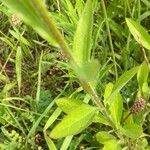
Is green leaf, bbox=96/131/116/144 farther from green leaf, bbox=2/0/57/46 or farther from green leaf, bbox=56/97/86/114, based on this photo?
green leaf, bbox=2/0/57/46

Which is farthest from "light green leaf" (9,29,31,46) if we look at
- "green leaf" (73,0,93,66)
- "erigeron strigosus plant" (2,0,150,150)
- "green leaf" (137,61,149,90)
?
"green leaf" (73,0,93,66)

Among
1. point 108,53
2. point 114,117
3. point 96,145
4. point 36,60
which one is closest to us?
point 114,117

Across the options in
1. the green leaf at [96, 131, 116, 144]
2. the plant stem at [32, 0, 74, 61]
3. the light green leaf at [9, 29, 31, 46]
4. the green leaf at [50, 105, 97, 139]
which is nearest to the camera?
the plant stem at [32, 0, 74, 61]

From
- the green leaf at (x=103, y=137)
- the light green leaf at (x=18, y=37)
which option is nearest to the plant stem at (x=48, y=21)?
the green leaf at (x=103, y=137)

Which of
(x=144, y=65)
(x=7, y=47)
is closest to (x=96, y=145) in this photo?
(x=144, y=65)

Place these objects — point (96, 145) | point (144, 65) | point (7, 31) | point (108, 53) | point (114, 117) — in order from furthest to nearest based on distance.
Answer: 1. point (7, 31)
2. point (108, 53)
3. point (96, 145)
4. point (144, 65)
5. point (114, 117)

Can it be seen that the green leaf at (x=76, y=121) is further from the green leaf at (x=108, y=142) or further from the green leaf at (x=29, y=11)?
the green leaf at (x=29, y=11)

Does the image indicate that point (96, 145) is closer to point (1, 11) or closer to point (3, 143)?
point (3, 143)
